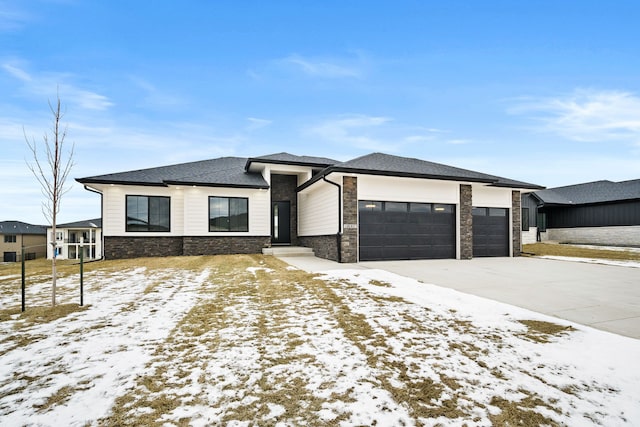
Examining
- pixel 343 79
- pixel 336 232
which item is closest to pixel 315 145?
pixel 343 79

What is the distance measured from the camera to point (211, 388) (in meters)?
2.31

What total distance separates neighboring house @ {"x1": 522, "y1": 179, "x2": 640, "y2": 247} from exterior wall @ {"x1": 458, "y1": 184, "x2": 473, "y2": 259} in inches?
440

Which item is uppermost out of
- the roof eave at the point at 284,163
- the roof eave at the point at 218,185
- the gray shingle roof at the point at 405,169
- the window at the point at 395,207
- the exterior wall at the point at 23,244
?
the roof eave at the point at 284,163

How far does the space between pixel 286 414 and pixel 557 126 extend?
20557mm

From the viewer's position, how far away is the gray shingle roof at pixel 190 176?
1292cm

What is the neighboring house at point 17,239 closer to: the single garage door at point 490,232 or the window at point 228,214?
the window at point 228,214

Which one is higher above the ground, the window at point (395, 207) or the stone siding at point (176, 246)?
the window at point (395, 207)

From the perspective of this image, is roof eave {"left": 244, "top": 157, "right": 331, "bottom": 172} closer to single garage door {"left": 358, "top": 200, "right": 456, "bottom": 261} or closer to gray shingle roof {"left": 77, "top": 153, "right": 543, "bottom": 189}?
gray shingle roof {"left": 77, "top": 153, "right": 543, "bottom": 189}

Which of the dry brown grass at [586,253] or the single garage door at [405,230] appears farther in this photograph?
the dry brown grass at [586,253]

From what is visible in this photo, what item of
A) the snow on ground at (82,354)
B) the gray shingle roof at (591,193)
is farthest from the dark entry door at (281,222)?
the gray shingle roof at (591,193)

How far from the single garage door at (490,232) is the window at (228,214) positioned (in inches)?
437

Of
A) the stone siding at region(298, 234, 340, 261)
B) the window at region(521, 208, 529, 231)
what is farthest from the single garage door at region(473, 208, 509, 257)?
the window at region(521, 208, 529, 231)

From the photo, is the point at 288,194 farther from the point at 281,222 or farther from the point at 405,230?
the point at 405,230

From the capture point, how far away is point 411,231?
38.7ft
